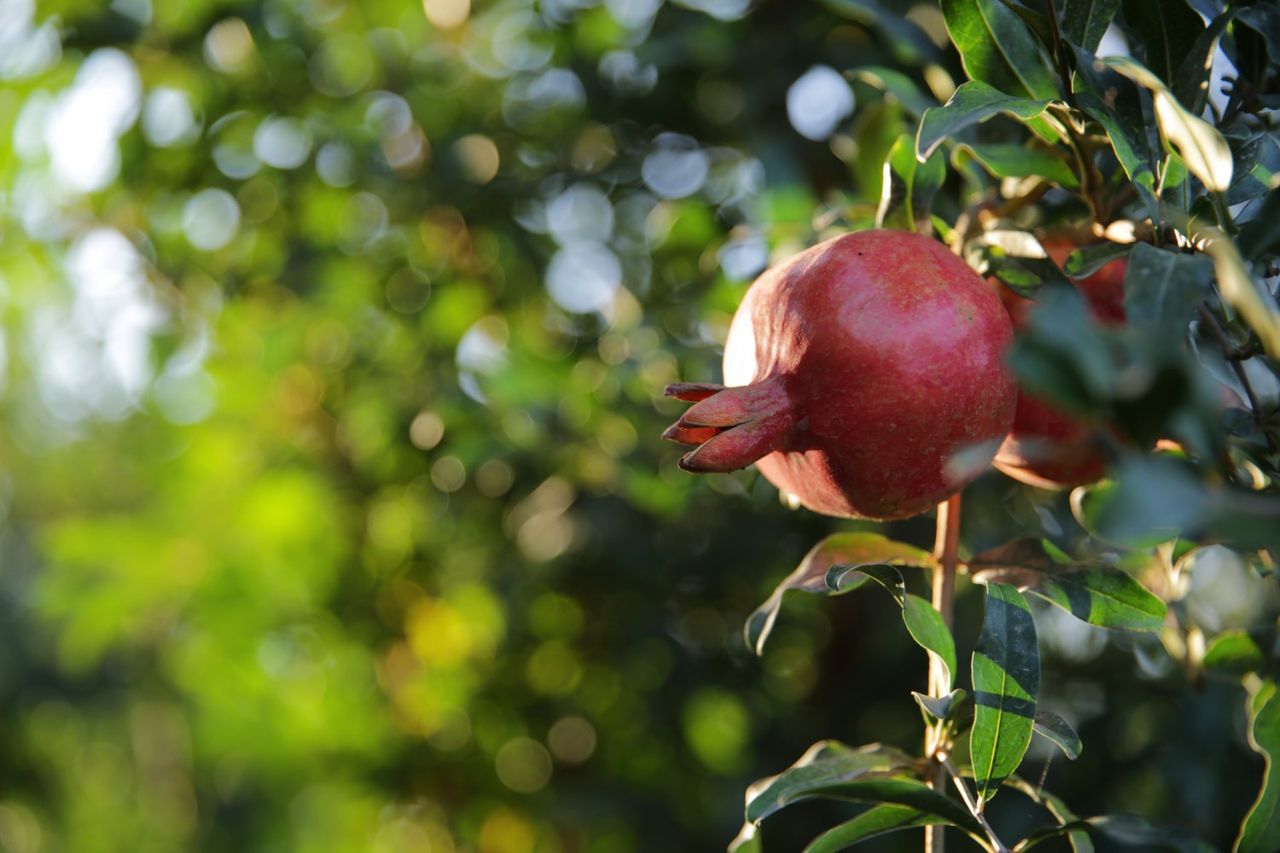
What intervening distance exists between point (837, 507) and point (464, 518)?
104cm

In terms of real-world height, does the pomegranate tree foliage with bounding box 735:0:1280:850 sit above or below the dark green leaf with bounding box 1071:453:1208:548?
below

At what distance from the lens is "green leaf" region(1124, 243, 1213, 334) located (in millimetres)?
445

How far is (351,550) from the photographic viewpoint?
5.67 feet

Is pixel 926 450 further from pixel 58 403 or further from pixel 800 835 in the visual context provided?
pixel 58 403

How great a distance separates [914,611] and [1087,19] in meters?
0.31

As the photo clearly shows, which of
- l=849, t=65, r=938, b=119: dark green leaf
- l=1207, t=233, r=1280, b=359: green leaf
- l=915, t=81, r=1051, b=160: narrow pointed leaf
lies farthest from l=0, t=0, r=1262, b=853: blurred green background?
l=1207, t=233, r=1280, b=359: green leaf

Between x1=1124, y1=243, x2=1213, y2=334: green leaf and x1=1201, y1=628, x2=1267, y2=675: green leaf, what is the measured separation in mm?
A: 348

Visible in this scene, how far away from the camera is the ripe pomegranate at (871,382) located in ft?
1.70

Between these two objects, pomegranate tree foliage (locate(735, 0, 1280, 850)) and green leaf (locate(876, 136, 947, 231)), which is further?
green leaf (locate(876, 136, 947, 231))

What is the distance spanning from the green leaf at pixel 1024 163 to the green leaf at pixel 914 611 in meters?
0.23

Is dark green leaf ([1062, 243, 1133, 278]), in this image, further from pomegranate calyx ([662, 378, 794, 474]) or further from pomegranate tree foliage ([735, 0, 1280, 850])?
pomegranate calyx ([662, 378, 794, 474])

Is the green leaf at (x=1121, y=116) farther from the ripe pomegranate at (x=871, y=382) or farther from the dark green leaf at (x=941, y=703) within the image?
the dark green leaf at (x=941, y=703)

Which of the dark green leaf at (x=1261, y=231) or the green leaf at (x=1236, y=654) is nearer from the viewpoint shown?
the dark green leaf at (x=1261, y=231)

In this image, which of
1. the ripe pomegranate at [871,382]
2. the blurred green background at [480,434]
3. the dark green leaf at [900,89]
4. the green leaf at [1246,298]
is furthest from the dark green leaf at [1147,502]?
A: the blurred green background at [480,434]
